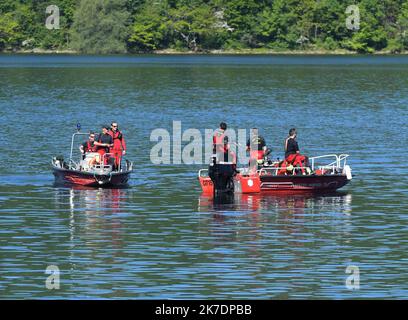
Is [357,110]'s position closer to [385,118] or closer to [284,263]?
[385,118]

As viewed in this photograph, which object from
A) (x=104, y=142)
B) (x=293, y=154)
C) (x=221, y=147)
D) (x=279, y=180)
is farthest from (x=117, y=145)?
(x=293, y=154)

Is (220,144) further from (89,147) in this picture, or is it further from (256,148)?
(89,147)

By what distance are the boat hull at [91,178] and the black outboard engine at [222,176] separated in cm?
483

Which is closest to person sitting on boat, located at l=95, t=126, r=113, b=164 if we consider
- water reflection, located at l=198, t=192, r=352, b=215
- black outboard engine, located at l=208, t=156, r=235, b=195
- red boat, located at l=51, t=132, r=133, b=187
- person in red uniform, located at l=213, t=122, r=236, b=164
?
red boat, located at l=51, t=132, r=133, b=187

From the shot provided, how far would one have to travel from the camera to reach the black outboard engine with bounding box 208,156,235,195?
170 ft

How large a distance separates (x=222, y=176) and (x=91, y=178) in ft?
20.2

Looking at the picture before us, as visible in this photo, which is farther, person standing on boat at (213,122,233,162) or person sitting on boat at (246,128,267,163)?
person sitting on boat at (246,128,267,163)

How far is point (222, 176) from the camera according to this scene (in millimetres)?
52469

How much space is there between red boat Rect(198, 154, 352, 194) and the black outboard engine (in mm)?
459

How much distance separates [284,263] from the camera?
39719 millimetres

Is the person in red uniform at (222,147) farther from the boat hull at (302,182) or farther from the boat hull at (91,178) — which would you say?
the boat hull at (91,178)

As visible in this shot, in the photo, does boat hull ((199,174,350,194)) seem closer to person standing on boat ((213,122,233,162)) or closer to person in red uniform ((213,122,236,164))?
person in red uniform ((213,122,236,164))

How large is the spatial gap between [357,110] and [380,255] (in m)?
74.8

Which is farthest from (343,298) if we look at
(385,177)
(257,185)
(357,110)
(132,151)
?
(357,110)
